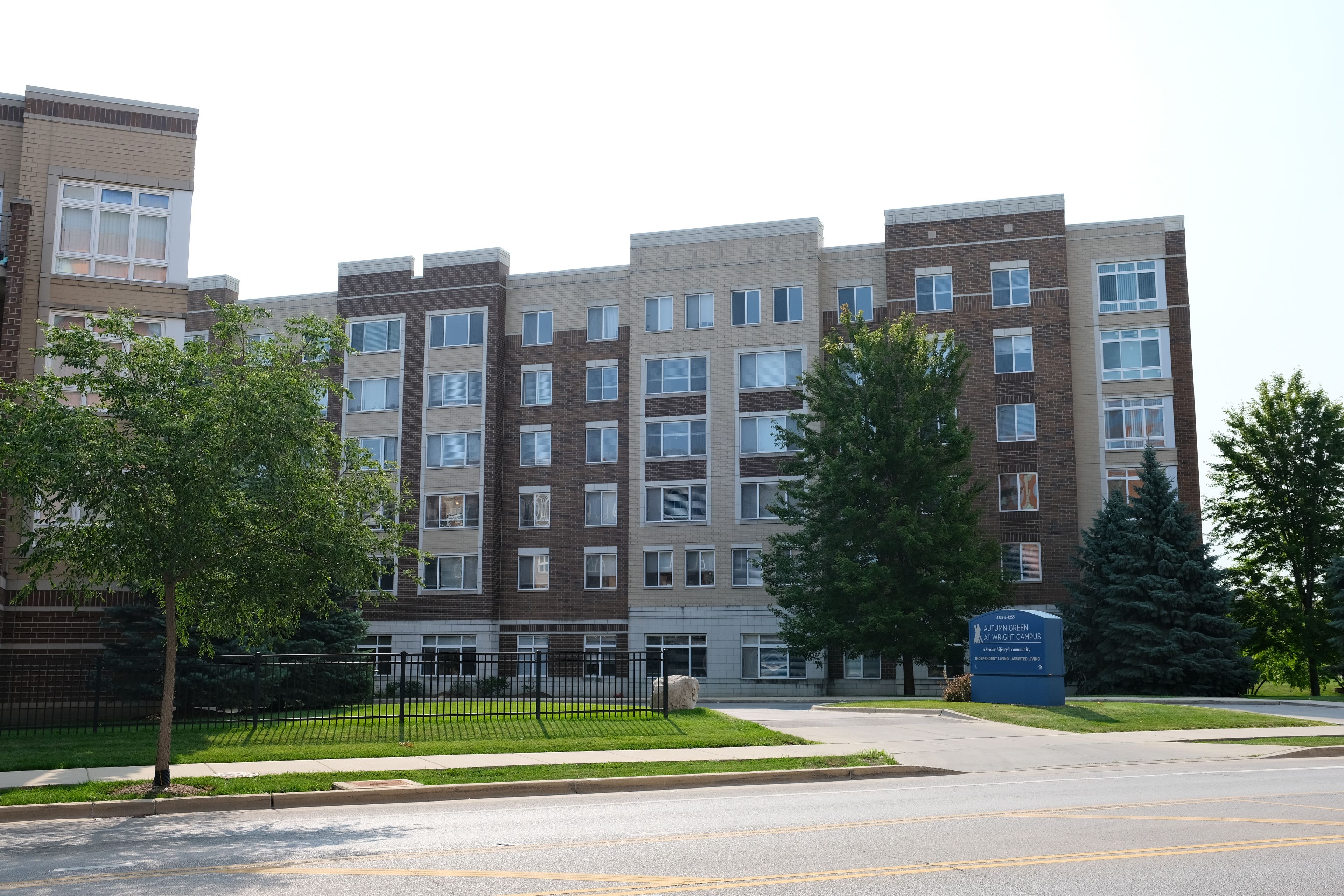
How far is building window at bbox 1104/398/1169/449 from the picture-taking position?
44.7 meters

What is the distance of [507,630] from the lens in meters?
49.9

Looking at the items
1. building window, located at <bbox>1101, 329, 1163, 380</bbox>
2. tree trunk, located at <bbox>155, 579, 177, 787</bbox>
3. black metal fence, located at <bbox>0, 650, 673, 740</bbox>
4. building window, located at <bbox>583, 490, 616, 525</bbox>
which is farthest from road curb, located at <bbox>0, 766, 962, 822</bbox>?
building window, located at <bbox>583, 490, 616, 525</bbox>

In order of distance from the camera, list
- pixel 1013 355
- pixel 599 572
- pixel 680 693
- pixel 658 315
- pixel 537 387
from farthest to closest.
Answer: pixel 537 387 → pixel 658 315 → pixel 599 572 → pixel 1013 355 → pixel 680 693

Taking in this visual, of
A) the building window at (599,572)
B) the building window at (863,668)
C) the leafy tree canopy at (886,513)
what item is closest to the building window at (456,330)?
the building window at (599,572)

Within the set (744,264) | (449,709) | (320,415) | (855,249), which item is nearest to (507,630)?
(744,264)

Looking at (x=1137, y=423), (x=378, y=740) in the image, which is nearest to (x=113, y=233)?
(x=378, y=740)

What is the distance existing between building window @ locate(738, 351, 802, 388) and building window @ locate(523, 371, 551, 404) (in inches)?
333

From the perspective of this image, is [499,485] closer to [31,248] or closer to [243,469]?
[31,248]

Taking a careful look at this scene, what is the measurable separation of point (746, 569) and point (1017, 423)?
38.8 ft

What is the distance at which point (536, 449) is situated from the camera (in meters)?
51.0

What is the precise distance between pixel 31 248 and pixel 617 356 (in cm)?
2733

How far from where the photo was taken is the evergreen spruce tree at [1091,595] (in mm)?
40000

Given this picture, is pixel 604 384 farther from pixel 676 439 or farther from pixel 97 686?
pixel 97 686

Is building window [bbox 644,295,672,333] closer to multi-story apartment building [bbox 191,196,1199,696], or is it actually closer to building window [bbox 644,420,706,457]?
multi-story apartment building [bbox 191,196,1199,696]
